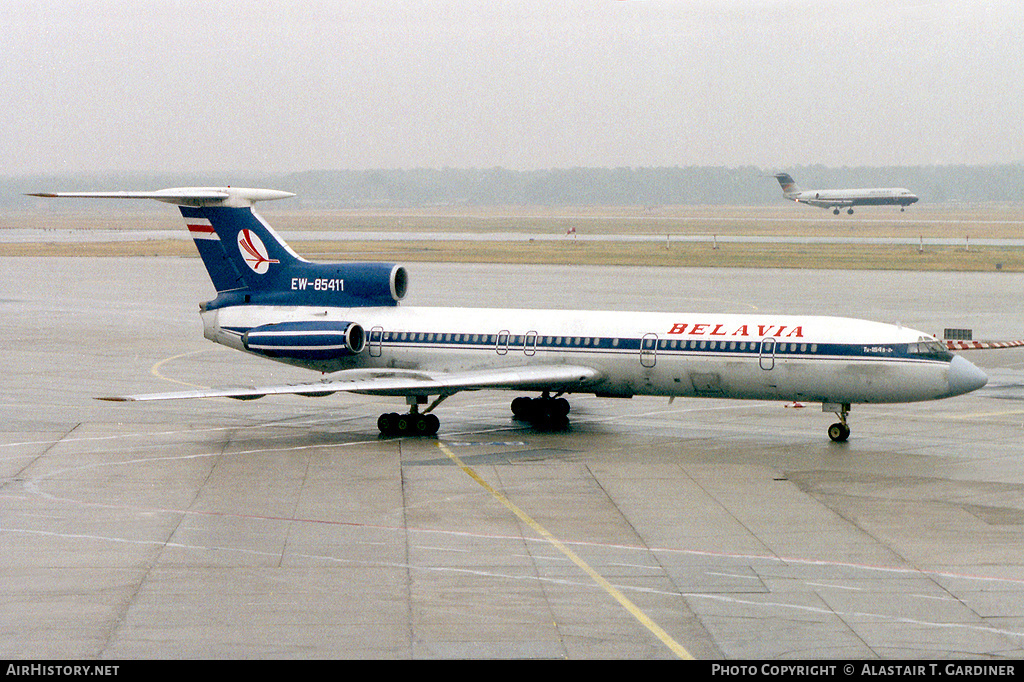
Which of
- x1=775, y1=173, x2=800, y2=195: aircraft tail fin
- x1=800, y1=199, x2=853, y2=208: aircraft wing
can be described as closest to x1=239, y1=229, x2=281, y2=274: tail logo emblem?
x1=775, y1=173, x2=800, y2=195: aircraft tail fin

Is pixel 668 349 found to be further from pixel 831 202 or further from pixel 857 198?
pixel 831 202

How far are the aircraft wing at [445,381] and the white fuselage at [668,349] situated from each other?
0.40m

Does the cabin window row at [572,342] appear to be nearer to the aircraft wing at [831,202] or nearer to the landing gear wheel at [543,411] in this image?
the landing gear wheel at [543,411]

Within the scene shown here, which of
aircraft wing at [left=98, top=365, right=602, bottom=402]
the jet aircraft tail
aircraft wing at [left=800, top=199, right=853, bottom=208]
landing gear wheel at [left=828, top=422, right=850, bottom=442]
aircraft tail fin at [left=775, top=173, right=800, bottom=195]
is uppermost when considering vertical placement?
aircraft tail fin at [left=775, top=173, right=800, bottom=195]

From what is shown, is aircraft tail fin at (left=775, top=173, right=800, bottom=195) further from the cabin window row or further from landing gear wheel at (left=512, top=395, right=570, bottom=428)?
the cabin window row

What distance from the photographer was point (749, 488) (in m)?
23.2

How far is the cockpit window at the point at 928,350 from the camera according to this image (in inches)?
1048

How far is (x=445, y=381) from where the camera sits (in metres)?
28.0

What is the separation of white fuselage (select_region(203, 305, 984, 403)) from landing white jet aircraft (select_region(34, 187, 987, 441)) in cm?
3

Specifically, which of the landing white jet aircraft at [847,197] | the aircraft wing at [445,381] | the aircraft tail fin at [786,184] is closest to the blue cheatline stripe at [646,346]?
the aircraft wing at [445,381]

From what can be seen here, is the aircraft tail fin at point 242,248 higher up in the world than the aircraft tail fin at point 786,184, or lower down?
lower down

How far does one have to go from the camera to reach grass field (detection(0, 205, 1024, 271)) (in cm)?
8844

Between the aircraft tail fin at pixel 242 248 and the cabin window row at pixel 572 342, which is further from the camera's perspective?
the aircraft tail fin at pixel 242 248
